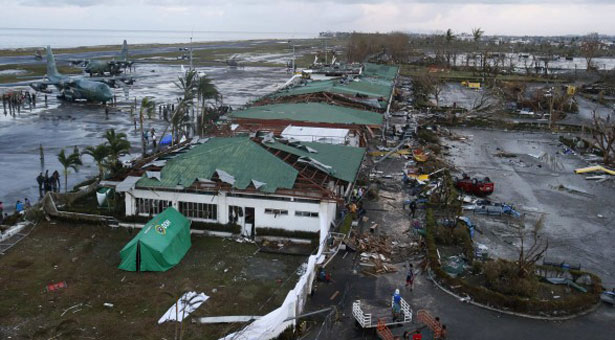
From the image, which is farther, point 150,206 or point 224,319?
point 150,206

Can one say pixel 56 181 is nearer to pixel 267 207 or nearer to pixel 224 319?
pixel 267 207

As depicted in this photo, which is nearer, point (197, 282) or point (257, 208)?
point (197, 282)

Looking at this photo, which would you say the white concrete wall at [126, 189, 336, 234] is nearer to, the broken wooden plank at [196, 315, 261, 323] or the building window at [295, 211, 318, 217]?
the building window at [295, 211, 318, 217]

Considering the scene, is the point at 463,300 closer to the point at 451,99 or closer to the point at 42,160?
the point at 42,160

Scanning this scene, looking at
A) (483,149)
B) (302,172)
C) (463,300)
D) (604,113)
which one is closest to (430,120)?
(483,149)

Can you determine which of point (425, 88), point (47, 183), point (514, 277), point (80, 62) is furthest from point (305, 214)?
point (80, 62)
